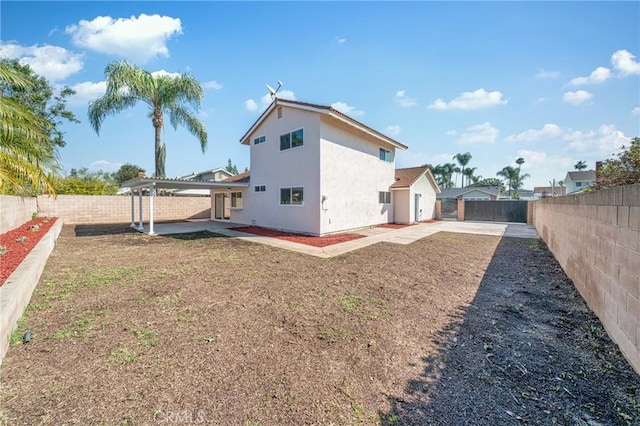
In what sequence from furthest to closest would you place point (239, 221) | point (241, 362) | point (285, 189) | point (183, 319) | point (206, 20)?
point (239, 221) < point (285, 189) < point (206, 20) < point (183, 319) < point (241, 362)

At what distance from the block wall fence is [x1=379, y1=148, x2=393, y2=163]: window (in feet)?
48.2

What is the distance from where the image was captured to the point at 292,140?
13094 millimetres

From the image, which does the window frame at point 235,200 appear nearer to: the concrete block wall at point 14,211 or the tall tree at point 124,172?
the concrete block wall at point 14,211

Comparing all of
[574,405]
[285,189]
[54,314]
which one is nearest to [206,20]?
[285,189]

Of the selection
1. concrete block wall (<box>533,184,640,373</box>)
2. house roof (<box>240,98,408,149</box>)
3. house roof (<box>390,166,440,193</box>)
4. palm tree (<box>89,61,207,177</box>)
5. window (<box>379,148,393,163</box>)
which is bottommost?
concrete block wall (<box>533,184,640,373</box>)

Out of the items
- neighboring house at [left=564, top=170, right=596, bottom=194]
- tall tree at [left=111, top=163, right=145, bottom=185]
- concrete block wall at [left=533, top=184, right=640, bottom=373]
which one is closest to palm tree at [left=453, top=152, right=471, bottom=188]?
neighboring house at [left=564, top=170, right=596, bottom=194]

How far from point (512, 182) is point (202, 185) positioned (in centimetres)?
7771

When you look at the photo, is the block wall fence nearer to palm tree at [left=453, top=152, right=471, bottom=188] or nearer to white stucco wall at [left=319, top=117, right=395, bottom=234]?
white stucco wall at [left=319, top=117, right=395, bottom=234]

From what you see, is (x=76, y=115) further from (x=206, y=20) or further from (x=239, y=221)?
(x=206, y=20)

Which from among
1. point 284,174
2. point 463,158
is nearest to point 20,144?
point 284,174

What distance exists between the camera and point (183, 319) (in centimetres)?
385

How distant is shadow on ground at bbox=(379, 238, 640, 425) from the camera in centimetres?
219

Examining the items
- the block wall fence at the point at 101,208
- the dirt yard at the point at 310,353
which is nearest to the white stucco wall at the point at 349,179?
the dirt yard at the point at 310,353

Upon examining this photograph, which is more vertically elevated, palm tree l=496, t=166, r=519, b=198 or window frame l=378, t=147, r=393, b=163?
palm tree l=496, t=166, r=519, b=198
